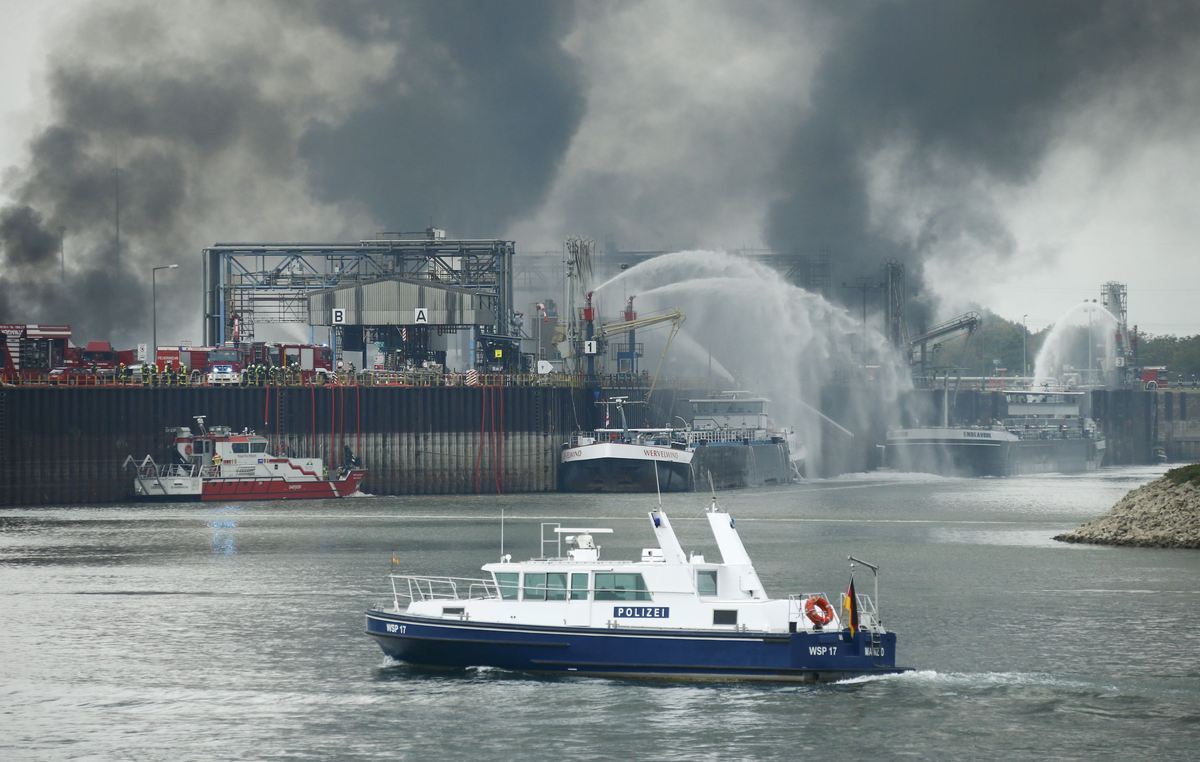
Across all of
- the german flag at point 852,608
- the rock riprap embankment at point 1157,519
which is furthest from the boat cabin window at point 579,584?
the rock riprap embankment at point 1157,519

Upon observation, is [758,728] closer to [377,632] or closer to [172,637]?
[377,632]

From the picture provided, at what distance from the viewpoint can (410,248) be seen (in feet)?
498

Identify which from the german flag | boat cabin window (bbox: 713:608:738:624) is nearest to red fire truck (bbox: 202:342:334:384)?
boat cabin window (bbox: 713:608:738:624)

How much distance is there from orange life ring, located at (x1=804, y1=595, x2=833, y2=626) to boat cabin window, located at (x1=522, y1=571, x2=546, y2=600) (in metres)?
7.64

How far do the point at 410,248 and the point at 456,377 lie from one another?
866 inches

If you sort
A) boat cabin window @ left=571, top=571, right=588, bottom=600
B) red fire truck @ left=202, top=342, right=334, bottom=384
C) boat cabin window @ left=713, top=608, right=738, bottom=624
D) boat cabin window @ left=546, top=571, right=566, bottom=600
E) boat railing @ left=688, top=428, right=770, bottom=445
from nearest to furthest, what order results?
boat cabin window @ left=713, top=608, right=738, bottom=624, boat cabin window @ left=571, top=571, right=588, bottom=600, boat cabin window @ left=546, top=571, right=566, bottom=600, red fire truck @ left=202, top=342, right=334, bottom=384, boat railing @ left=688, top=428, right=770, bottom=445

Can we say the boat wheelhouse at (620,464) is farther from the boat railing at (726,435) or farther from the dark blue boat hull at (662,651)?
the dark blue boat hull at (662,651)

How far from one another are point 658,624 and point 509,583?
15.0 feet

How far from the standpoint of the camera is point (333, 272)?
15512cm

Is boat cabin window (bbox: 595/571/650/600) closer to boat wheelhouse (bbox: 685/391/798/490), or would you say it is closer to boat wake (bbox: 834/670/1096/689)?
boat wake (bbox: 834/670/1096/689)

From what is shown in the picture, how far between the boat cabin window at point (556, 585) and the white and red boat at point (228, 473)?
263 ft

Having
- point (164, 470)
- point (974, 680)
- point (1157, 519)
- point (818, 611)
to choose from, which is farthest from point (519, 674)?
point (164, 470)

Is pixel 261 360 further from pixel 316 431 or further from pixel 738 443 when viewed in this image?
pixel 738 443

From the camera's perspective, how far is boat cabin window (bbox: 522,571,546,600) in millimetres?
47281
